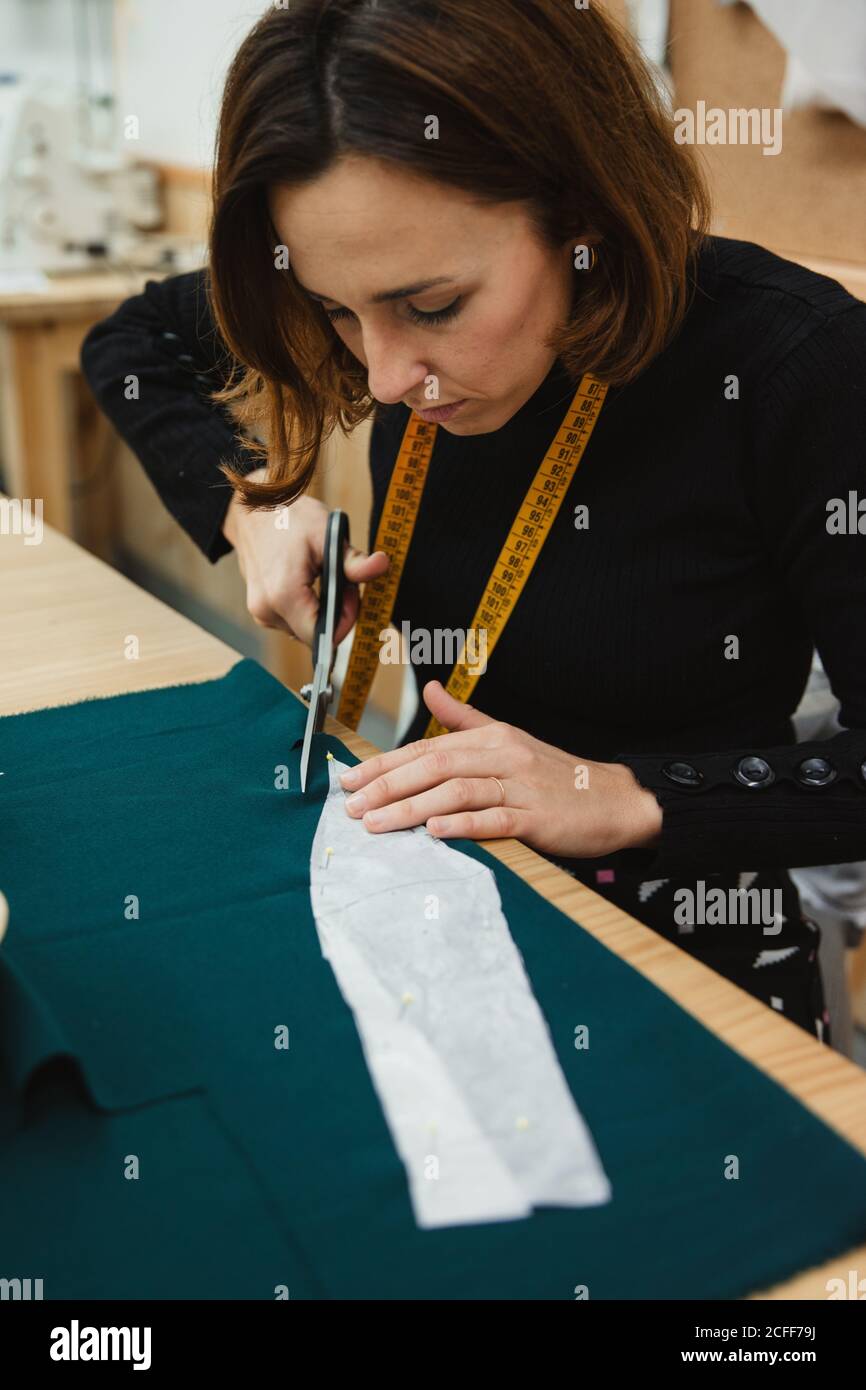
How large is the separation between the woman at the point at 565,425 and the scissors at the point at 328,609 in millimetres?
45

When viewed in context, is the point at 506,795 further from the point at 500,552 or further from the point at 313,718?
the point at 500,552

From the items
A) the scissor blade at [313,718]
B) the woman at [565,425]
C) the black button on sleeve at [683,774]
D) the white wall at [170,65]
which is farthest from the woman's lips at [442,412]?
the white wall at [170,65]

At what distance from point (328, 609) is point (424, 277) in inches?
13.6

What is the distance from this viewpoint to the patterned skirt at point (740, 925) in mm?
1132

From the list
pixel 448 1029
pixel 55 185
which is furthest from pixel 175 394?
pixel 55 185

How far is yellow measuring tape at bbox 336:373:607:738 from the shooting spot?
1171mm

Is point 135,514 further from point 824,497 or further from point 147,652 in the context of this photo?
point 824,497

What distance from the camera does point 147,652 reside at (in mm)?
1170

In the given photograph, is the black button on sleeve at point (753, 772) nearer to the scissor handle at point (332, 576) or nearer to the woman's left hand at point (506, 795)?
Result: the woman's left hand at point (506, 795)

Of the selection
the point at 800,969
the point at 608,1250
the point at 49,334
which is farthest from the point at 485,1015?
the point at 49,334

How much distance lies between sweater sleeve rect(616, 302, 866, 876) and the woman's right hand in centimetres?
35

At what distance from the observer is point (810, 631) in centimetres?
115

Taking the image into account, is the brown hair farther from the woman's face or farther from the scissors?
the scissors
